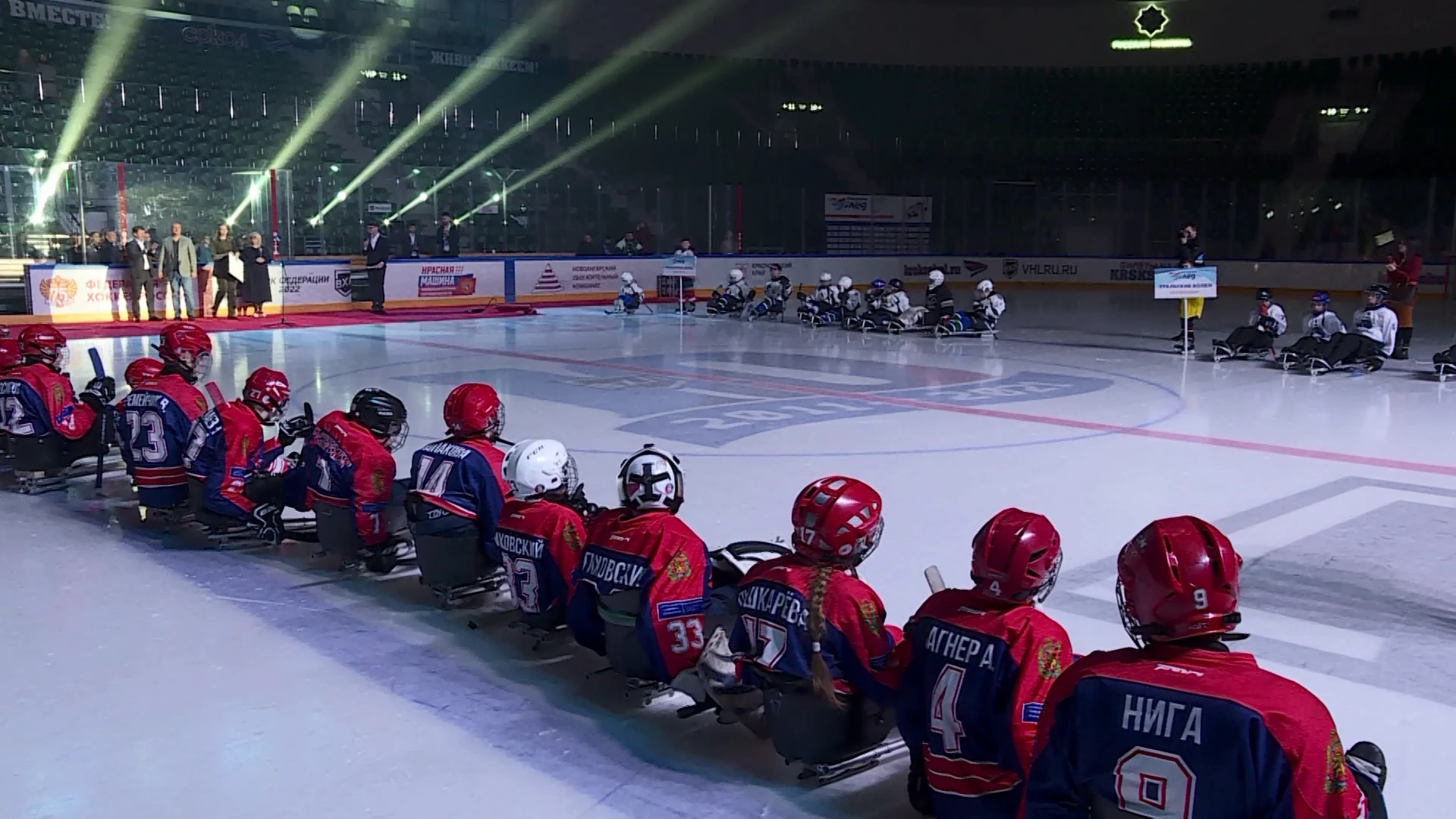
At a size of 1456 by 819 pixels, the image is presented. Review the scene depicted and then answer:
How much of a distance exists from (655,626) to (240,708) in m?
1.56

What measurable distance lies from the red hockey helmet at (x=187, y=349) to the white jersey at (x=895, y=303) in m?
14.2

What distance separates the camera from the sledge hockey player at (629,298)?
23.8m

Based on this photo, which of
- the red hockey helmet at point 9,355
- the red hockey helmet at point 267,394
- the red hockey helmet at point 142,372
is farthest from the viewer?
the red hockey helmet at point 9,355

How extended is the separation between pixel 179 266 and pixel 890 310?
12.1 m

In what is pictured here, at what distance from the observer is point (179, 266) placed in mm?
20938

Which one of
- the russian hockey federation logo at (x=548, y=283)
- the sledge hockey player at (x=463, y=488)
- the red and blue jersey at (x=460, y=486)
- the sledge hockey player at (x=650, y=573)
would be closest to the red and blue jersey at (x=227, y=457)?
the sledge hockey player at (x=463, y=488)

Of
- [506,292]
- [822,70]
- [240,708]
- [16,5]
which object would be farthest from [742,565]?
[822,70]

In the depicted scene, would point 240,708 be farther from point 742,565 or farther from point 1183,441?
point 1183,441

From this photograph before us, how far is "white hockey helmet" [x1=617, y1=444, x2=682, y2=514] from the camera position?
4227mm

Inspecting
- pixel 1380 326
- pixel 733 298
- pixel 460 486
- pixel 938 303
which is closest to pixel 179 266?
pixel 733 298

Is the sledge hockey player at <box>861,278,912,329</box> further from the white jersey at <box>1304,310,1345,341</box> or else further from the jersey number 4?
the jersey number 4

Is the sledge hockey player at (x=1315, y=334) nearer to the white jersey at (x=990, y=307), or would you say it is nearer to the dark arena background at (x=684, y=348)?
the dark arena background at (x=684, y=348)

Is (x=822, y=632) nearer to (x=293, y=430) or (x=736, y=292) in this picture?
(x=293, y=430)

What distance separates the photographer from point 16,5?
81.6 feet
